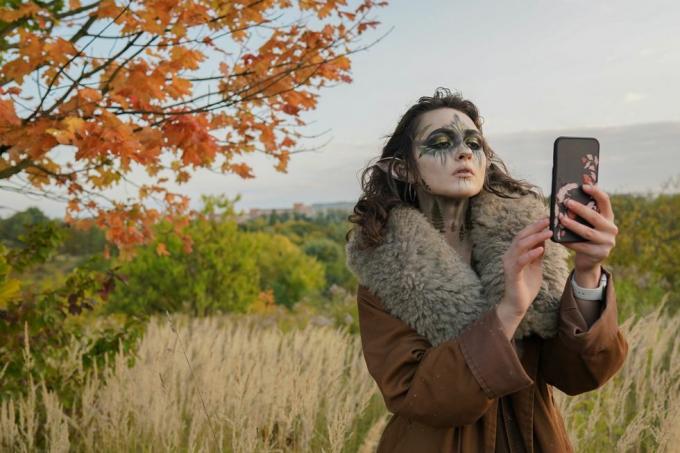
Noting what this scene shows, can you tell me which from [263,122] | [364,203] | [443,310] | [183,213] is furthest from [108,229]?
[443,310]

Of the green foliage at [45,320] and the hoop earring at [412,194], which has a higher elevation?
the hoop earring at [412,194]

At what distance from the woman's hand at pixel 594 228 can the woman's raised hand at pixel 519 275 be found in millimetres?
69

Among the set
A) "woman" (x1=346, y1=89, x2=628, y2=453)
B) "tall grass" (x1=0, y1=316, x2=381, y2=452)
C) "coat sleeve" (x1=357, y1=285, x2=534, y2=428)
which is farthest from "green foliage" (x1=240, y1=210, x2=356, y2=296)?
"coat sleeve" (x1=357, y1=285, x2=534, y2=428)

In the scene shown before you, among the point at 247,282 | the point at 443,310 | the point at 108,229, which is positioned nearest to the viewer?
the point at 443,310

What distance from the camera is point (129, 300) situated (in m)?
9.41

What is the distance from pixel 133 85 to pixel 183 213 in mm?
2141

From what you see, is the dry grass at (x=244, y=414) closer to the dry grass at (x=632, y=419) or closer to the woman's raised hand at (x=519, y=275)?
the dry grass at (x=632, y=419)

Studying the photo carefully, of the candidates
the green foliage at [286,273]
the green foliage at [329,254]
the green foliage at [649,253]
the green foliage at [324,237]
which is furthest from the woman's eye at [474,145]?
the green foliage at [329,254]

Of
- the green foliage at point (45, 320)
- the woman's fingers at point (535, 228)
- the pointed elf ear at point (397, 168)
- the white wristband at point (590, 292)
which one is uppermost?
the pointed elf ear at point (397, 168)

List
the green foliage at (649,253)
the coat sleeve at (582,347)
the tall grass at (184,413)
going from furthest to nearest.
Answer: the green foliage at (649,253), the tall grass at (184,413), the coat sleeve at (582,347)

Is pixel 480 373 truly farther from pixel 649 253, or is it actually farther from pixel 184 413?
pixel 649 253

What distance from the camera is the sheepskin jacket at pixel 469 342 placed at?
1537 mm

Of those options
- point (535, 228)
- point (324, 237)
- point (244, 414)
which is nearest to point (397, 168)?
point (535, 228)

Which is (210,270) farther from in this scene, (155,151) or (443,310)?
(443,310)
